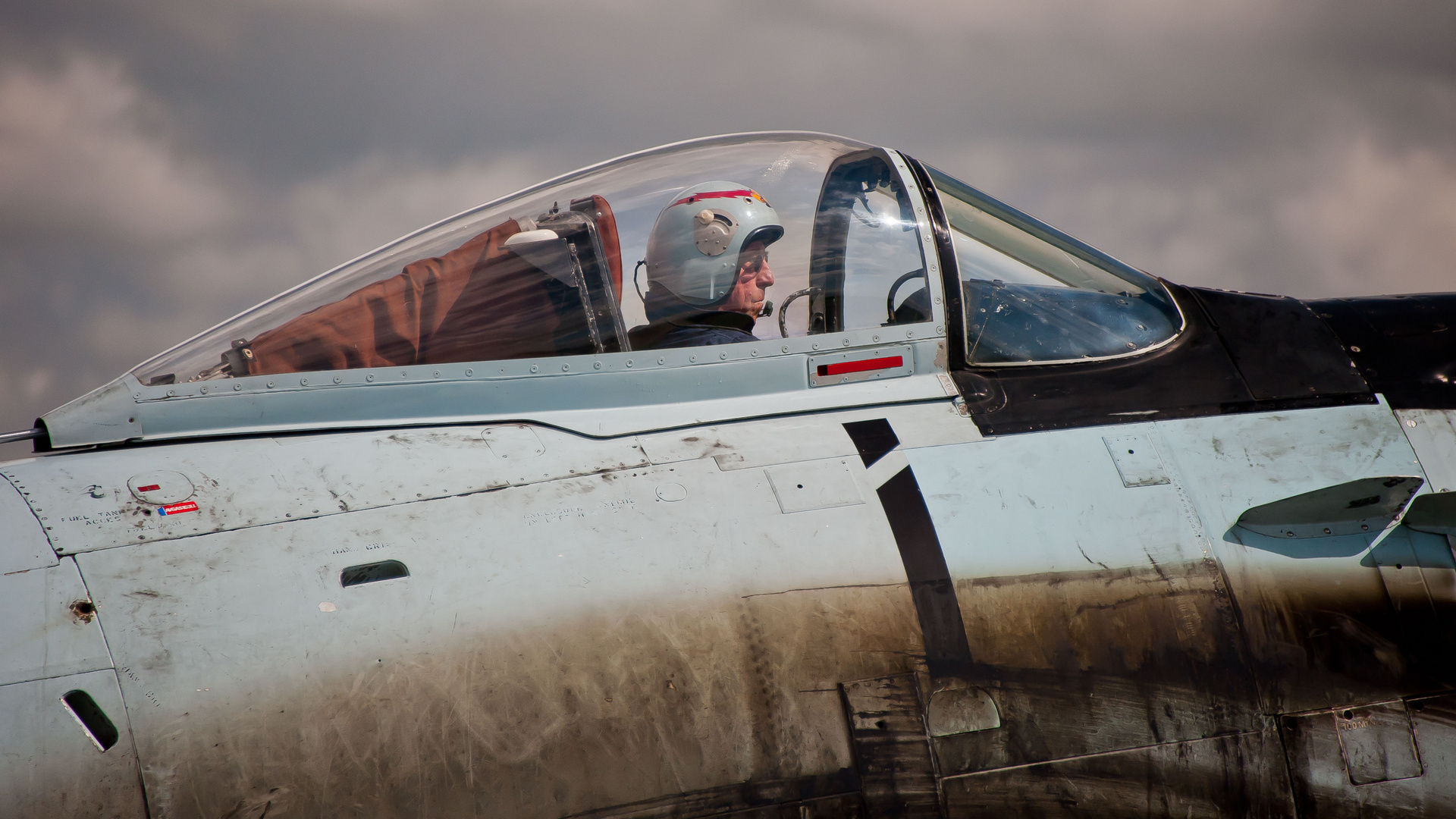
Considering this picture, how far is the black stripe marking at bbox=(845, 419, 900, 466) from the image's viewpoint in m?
2.65

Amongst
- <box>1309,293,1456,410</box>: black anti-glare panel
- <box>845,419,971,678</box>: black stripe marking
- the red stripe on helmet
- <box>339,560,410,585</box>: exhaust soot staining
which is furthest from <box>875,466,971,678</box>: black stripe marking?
<box>1309,293,1456,410</box>: black anti-glare panel

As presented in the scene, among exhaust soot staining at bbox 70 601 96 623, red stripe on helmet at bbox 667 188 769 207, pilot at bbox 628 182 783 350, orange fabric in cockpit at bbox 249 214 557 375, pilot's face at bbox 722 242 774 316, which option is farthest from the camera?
red stripe on helmet at bbox 667 188 769 207

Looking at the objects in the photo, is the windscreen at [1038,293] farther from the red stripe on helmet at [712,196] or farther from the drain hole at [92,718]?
the drain hole at [92,718]

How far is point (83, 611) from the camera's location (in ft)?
6.81

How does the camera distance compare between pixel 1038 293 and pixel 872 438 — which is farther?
pixel 1038 293

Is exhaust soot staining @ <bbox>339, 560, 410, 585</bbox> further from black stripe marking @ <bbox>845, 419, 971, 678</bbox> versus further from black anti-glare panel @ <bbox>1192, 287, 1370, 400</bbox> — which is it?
black anti-glare panel @ <bbox>1192, 287, 1370, 400</bbox>

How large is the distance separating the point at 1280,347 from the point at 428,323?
2.96m

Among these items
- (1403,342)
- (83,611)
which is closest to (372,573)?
(83,611)

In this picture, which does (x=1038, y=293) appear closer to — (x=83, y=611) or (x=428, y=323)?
(x=428, y=323)

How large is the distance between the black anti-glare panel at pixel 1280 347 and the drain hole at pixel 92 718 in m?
3.39

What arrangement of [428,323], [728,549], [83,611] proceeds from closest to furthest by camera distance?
[83,611] → [728,549] → [428,323]

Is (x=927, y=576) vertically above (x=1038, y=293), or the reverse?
(x=1038, y=293)

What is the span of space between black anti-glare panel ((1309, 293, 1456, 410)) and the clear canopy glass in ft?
5.14

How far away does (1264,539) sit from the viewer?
2619 millimetres
